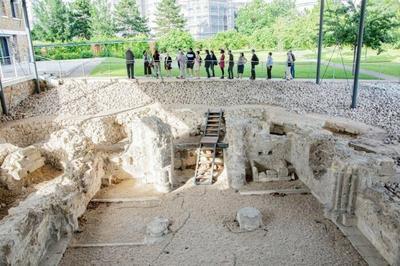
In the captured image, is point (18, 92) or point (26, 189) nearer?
point (26, 189)

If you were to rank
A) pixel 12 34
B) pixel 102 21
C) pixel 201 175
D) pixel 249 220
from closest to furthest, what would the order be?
pixel 249 220, pixel 201 175, pixel 12 34, pixel 102 21

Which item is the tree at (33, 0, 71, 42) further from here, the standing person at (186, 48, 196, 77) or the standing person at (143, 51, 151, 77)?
the standing person at (186, 48, 196, 77)

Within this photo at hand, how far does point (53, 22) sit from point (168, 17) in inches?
496

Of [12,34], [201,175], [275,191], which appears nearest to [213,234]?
[275,191]

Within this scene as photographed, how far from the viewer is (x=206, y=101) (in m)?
15.8

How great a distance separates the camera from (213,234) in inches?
313

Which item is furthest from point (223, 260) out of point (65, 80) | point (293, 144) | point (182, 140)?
point (65, 80)

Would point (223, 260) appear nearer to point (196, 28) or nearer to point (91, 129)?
point (91, 129)

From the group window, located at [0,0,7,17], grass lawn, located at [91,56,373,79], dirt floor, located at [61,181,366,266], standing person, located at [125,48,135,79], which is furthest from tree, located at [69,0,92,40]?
dirt floor, located at [61,181,366,266]

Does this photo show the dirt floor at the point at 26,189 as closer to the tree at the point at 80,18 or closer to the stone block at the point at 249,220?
the stone block at the point at 249,220

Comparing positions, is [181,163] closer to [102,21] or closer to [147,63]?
[147,63]

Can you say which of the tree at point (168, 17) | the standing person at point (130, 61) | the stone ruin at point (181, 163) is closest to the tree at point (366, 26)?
the stone ruin at point (181, 163)

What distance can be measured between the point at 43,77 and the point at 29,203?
12.5 metres

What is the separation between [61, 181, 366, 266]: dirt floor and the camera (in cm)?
712
